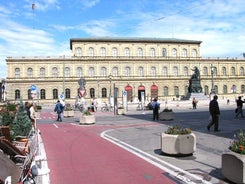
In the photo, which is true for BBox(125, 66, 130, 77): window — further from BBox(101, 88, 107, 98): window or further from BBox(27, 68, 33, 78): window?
BBox(27, 68, 33, 78): window

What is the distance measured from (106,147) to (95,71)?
70939mm

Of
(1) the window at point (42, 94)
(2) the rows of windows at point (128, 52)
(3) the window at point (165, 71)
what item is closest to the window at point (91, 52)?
(2) the rows of windows at point (128, 52)

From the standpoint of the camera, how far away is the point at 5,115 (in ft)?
49.3

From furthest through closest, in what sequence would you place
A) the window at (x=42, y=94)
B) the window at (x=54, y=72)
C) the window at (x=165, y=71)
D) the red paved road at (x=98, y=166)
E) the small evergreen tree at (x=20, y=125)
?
the window at (x=165, y=71) → the window at (x=54, y=72) → the window at (x=42, y=94) → the small evergreen tree at (x=20, y=125) → the red paved road at (x=98, y=166)

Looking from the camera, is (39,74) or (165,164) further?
(39,74)

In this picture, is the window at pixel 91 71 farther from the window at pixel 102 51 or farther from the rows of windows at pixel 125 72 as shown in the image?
the window at pixel 102 51

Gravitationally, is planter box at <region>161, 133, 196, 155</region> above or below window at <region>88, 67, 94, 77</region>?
below

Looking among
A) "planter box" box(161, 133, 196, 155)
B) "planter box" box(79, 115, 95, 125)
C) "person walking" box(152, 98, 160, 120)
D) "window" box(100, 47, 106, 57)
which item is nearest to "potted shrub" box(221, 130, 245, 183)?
"planter box" box(161, 133, 196, 155)

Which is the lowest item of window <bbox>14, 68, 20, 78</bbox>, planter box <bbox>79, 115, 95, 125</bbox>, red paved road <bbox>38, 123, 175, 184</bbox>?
red paved road <bbox>38, 123, 175, 184</bbox>

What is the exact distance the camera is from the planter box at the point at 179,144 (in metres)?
9.70

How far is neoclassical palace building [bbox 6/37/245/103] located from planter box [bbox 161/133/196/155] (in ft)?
222

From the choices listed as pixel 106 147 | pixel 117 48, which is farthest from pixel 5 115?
pixel 117 48

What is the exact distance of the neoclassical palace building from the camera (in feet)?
258

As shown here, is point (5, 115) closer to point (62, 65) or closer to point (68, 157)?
point (68, 157)
